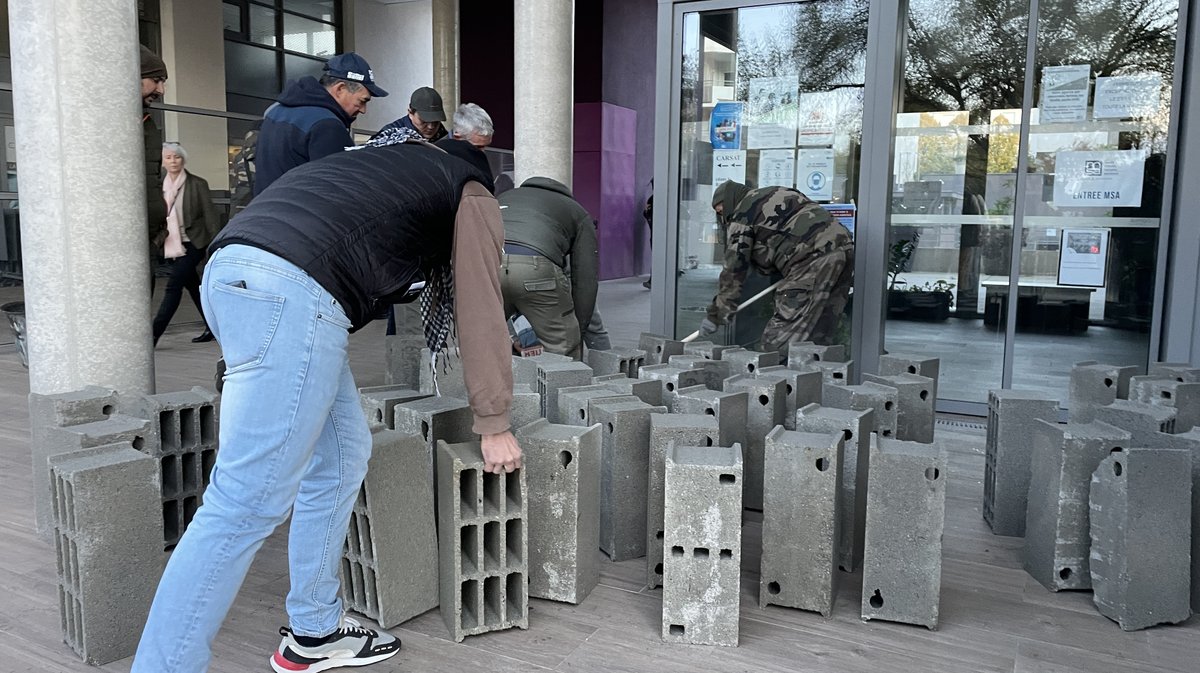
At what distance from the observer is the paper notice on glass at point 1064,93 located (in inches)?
216

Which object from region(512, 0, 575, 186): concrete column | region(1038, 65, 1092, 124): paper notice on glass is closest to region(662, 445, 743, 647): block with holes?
region(1038, 65, 1092, 124): paper notice on glass

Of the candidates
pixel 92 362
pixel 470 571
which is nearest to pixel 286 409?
pixel 470 571

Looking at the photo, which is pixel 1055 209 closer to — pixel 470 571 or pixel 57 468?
pixel 470 571

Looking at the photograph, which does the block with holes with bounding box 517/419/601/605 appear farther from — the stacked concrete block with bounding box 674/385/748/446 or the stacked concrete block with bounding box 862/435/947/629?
the stacked concrete block with bounding box 862/435/947/629

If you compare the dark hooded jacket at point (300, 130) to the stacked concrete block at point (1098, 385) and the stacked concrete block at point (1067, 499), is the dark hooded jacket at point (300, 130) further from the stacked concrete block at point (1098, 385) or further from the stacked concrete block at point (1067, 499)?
the stacked concrete block at point (1098, 385)

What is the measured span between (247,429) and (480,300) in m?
0.60

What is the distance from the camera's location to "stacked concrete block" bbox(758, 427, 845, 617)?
9.02ft

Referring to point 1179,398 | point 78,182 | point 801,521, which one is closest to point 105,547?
point 78,182

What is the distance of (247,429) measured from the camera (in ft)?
6.31

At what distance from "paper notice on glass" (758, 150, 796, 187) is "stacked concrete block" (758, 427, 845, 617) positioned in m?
3.59

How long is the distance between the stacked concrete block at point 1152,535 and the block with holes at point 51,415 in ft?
11.2

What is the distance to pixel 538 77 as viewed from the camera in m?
6.58

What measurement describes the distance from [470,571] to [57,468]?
118 cm

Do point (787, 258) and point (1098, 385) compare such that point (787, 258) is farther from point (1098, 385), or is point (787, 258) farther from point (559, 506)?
point (559, 506)
